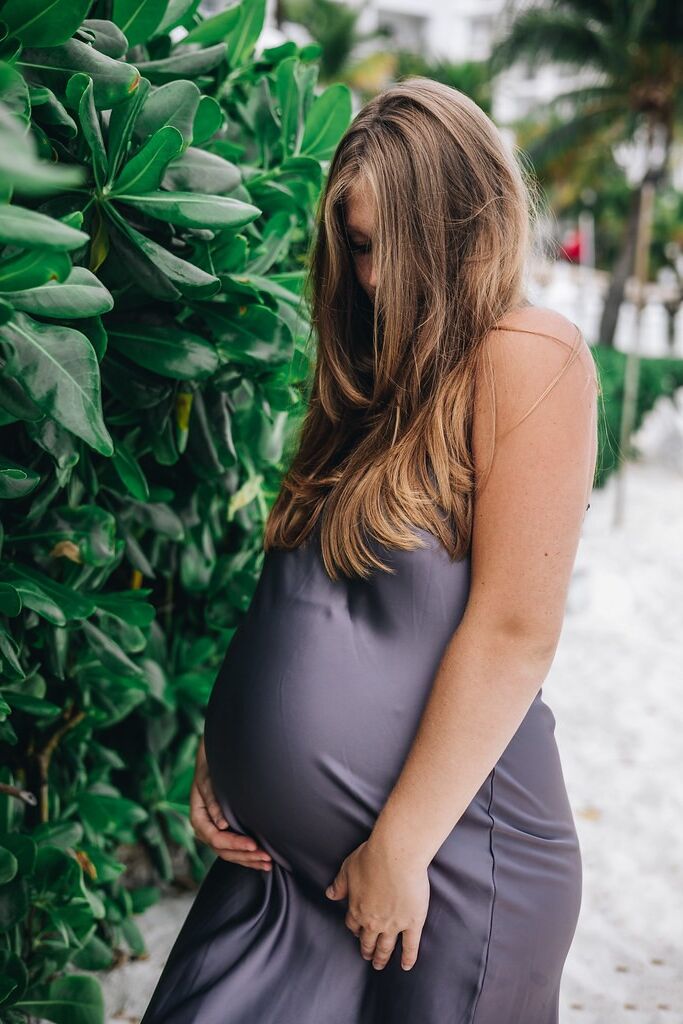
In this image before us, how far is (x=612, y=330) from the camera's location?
15.1 meters

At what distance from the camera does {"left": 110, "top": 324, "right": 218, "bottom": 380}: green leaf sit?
4.55 feet

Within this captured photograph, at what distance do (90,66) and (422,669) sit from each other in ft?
3.04

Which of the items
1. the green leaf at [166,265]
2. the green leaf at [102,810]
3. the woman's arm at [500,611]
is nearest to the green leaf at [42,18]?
the green leaf at [166,265]

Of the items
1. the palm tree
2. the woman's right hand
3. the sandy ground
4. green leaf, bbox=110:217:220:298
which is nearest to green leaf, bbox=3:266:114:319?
green leaf, bbox=110:217:220:298

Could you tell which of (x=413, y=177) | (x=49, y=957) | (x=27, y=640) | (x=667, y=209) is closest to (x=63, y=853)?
(x=49, y=957)

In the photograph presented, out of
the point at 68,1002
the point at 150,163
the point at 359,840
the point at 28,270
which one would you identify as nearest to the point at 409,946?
the point at 359,840

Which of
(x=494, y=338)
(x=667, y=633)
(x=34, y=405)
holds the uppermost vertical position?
(x=494, y=338)

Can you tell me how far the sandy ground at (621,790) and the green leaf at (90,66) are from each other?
2.21 metres

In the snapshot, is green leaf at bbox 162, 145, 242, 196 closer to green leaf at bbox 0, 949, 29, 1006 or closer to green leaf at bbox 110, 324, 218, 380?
green leaf at bbox 110, 324, 218, 380

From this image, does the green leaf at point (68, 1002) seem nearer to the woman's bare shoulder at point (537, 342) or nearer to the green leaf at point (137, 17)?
the woman's bare shoulder at point (537, 342)

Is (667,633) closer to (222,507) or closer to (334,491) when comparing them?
(222,507)

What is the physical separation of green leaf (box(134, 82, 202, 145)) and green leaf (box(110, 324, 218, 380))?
0.29 metres

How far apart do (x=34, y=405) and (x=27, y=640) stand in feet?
2.05

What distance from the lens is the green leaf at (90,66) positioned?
1.17m
